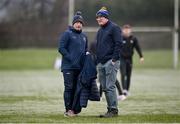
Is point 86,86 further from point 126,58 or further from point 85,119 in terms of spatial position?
point 126,58

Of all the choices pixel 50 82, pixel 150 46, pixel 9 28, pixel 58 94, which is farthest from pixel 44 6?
pixel 58 94

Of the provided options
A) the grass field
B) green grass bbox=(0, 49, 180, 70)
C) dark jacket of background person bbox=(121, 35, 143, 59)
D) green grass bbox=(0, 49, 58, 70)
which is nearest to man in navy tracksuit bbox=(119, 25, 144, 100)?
dark jacket of background person bbox=(121, 35, 143, 59)

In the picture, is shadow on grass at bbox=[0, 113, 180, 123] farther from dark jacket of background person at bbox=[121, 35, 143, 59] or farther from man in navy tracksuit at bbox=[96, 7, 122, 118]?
dark jacket of background person at bbox=[121, 35, 143, 59]

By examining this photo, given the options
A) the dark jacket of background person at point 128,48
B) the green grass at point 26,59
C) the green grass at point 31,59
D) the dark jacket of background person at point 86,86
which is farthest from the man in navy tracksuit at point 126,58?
the green grass at point 26,59

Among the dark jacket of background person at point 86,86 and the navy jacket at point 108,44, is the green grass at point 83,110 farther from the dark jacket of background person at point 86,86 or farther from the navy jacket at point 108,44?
the navy jacket at point 108,44

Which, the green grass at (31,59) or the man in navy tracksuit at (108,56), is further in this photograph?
the green grass at (31,59)

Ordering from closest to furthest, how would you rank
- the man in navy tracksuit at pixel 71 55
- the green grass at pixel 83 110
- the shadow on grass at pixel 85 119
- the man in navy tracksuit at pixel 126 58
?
the shadow on grass at pixel 85 119, the green grass at pixel 83 110, the man in navy tracksuit at pixel 71 55, the man in navy tracksuit at pixel 126 58

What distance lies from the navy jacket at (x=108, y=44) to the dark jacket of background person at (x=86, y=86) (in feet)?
0.76

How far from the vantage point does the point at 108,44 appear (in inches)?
555

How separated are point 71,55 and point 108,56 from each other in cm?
69

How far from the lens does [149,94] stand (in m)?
20.1

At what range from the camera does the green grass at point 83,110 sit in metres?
13.4

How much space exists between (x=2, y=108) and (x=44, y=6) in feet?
64.2

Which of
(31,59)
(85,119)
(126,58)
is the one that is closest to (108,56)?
(85,119)
